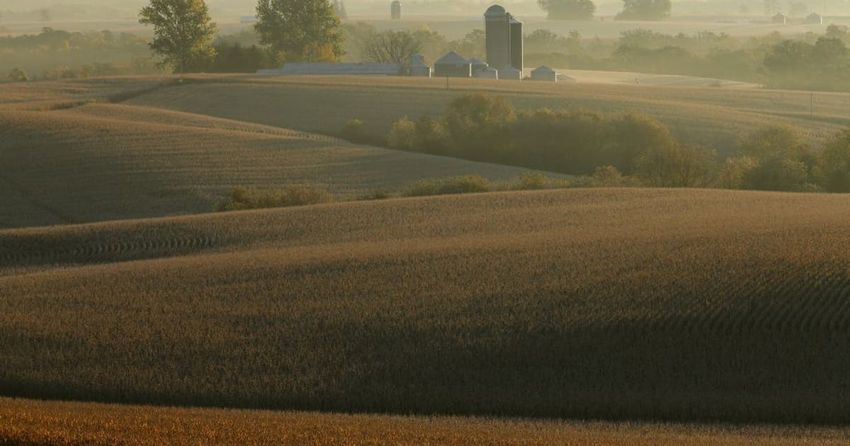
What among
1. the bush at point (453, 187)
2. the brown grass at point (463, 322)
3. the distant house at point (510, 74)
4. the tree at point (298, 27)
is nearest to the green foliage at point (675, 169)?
the bush at point (453, 187)

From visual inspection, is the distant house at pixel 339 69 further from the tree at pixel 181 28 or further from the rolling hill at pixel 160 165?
the rolling hill at pixel 160 165

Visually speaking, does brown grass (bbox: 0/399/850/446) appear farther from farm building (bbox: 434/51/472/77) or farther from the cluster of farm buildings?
farm building (bbox: 434/51/472/77)

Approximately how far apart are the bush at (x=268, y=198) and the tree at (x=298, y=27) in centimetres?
6370

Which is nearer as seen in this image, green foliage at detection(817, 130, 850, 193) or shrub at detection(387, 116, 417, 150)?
green foliage at detection(817, 130, 850, 193)

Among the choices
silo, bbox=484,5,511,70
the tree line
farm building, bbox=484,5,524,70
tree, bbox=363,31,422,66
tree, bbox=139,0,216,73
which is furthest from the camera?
tree, bbox=363,31,422,66

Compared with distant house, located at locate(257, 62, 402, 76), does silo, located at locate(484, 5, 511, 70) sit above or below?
above

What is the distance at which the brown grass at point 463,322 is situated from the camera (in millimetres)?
17750

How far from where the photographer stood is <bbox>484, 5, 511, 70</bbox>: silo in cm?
9662

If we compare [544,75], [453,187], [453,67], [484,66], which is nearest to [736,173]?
[453,187]

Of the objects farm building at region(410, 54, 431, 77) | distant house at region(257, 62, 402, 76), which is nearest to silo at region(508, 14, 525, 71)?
farm building at region(410, 54, 431, 77)

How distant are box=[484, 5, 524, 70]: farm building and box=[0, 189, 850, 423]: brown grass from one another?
68.5m

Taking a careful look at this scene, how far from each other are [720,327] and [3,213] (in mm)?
27897

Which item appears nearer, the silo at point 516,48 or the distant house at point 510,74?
the distant house at point 510,74

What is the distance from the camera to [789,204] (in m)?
34.2
